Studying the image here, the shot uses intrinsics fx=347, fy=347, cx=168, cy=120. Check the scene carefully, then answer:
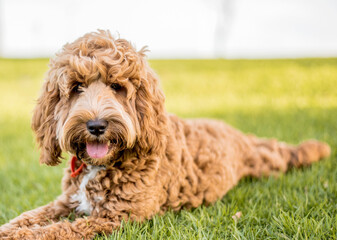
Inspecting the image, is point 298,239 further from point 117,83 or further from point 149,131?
point 117,83

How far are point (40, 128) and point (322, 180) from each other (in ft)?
10.7

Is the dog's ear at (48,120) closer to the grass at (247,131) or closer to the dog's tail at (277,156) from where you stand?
the grass at (247,131)

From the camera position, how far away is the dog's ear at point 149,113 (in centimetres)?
315

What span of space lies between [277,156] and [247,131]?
2.50 metres

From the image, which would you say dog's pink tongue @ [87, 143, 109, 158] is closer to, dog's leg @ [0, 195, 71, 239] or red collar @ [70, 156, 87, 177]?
red collar @ [70, 156, 87, 177]

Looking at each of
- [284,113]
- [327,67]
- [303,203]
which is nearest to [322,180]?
[303,203]

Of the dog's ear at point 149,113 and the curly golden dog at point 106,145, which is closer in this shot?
the curly golden dog at point 106,145

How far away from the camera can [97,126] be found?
2.84 meters

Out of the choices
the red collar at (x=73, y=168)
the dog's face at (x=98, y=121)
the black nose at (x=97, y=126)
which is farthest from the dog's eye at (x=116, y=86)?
the red collar at (x=73, y=168)

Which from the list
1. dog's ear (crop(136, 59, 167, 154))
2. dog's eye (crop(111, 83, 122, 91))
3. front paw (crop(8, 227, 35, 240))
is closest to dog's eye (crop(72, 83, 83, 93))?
dog's eye (crop(111, 83, 122, 91))

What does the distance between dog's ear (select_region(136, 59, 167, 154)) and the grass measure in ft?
2.36

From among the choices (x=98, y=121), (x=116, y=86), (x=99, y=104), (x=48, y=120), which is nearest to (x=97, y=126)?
(x=98, y=121)

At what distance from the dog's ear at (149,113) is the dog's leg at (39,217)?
102 cm

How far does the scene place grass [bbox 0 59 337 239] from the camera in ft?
10.3
